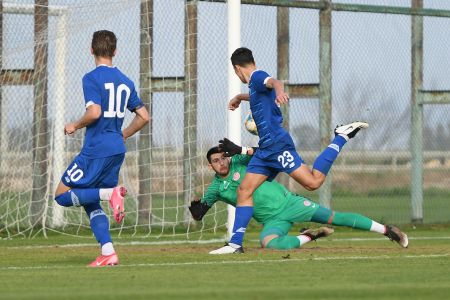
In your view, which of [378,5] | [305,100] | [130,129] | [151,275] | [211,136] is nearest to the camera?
[151,275]

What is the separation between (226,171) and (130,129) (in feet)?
7.14

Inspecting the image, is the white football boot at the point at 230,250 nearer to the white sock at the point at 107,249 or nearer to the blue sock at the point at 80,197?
the white sock at the point at 107,249

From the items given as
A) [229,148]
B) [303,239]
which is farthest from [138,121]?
[303,239]

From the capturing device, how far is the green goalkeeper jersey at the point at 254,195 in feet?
43.4

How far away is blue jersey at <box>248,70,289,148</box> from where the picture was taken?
12.3 metres

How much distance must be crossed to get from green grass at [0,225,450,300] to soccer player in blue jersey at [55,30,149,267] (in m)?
0.43

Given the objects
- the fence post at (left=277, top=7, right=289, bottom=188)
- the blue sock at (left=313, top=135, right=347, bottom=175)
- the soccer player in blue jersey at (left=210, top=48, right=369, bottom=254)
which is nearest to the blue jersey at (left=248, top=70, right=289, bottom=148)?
the soccer player in blue jersey at (left=210, top=48, right=369, bottom=254)

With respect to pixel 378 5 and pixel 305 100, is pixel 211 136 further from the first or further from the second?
pixel 378 5

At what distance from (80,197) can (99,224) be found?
0.29m

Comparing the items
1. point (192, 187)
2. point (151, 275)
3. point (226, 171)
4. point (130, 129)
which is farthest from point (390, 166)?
point (151, 275)

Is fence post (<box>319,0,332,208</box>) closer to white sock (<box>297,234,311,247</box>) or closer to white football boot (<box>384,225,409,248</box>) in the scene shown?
white football boot (<box>384,225,409,248</box>)

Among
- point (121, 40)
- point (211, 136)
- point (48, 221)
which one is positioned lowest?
point (48, 221)

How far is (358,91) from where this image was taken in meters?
20.6

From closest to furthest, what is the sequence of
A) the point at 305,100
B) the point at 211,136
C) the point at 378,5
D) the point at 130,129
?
the point at 130,129, the point at 211,136, the point at 305,100, the point at 378,5
